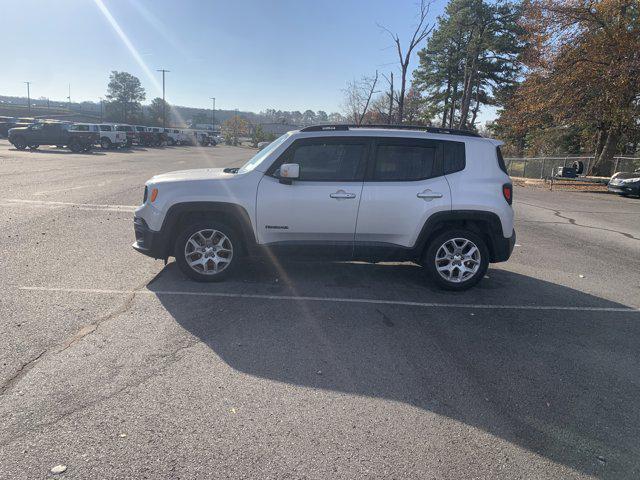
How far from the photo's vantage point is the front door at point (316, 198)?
17.0ft

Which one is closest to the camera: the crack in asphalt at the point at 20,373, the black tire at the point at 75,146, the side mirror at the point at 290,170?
the crack in asphalt at the point at 20,373

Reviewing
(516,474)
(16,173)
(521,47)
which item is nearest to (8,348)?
(516,474)

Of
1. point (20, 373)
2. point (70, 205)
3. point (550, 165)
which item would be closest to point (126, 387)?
point (20, 373)

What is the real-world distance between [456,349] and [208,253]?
9.90 ft

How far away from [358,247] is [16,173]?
50.9ft

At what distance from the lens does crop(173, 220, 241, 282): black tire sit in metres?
5.26

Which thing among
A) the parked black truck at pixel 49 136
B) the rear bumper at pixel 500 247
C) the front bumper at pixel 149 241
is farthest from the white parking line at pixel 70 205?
the parked black truck at pixel 49 136

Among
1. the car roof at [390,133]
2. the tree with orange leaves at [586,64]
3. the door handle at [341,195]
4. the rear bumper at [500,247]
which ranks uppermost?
the tree with orange leaves at [586,64]

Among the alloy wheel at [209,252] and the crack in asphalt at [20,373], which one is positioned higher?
the alloy wheel at [209,252]

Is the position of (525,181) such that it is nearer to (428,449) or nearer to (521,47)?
(521,47)

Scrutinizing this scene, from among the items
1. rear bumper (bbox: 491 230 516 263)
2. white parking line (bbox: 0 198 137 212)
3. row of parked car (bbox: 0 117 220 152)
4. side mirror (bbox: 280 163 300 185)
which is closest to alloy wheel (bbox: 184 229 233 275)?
side mirror (bbox: 280 163 300 185)

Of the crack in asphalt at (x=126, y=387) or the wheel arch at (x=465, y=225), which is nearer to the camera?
the crack in asphalt at (x=126, y=387)

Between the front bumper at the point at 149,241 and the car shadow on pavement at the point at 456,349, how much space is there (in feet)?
1.26

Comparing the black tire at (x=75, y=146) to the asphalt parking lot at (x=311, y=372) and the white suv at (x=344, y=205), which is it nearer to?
the asphalt parking lot at (x=311, y=372)
